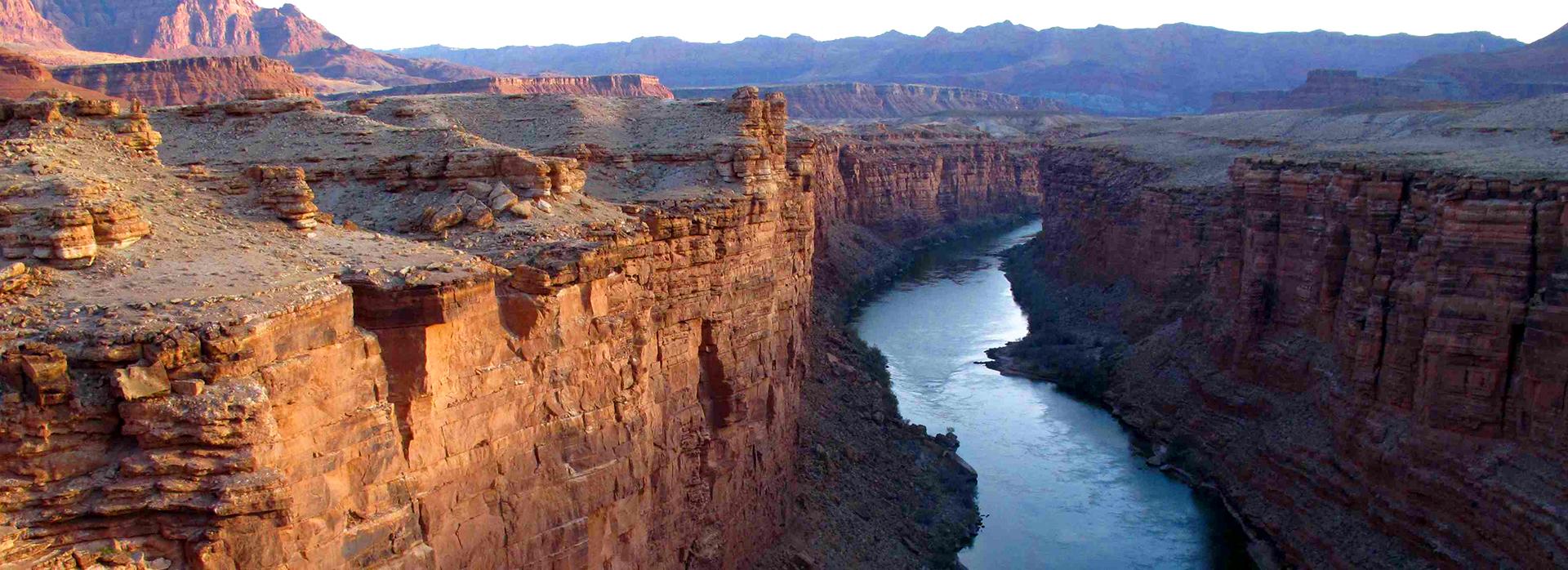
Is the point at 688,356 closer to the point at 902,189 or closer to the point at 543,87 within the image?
the point at 902,189

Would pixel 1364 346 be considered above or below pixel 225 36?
below

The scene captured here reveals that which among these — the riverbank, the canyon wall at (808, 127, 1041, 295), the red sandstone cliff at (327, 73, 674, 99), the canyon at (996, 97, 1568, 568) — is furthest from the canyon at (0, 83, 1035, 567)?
the red sandstone cliff at (327, 73, 674, 99)

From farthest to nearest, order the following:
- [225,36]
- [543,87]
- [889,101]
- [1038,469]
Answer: [889,101], [225,36], [543,87], [1038,469]

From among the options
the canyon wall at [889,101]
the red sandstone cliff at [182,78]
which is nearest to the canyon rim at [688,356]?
the red sandstone cliff at [182,78]

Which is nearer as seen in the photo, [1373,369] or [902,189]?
[1373,369]

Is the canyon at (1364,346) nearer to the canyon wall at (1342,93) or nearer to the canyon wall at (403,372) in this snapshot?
the canyon wall at (403,372)

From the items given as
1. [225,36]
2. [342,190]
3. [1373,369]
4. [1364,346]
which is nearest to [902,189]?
[1364,346]
